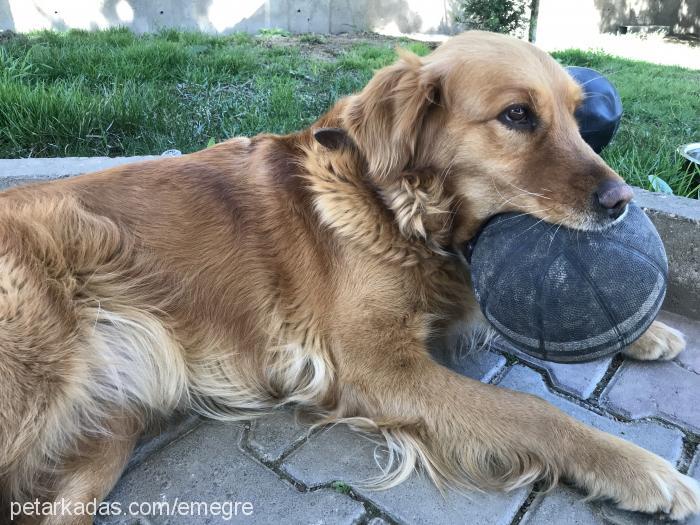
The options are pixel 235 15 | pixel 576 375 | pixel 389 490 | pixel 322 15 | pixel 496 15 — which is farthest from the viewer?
pixel 322 15

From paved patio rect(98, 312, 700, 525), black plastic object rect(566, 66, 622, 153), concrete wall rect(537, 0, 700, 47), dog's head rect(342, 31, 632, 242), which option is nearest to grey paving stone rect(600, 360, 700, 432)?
paved patio rect(98, 312, 700, 525)

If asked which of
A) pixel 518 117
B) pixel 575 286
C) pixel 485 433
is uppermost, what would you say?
pixel 518 117

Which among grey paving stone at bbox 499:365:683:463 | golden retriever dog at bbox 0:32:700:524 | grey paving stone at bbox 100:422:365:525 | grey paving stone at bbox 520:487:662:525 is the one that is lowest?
grey paving stone at bbox 100:422:365:525

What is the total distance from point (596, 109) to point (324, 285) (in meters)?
1.60

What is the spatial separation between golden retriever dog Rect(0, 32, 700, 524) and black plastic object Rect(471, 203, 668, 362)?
97mm

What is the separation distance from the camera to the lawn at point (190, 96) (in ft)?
14.7

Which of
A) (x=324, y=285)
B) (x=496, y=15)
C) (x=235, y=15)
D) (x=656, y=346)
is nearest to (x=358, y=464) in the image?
(x=324, y=285)

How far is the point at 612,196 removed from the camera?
193cm

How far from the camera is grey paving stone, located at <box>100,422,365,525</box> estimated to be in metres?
2.01

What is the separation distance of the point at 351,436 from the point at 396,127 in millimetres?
1196

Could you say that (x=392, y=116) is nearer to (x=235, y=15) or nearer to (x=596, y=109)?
(x=596, y=109)

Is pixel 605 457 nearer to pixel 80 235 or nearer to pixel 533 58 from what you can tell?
pixel 533 58

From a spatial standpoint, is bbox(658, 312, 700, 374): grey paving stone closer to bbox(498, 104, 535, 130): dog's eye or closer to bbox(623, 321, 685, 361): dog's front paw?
bbox(623, 321, 685, 361): dog's front paw

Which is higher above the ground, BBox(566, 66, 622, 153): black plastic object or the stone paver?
BBox(566, 66, 622, 153): black plastic object
